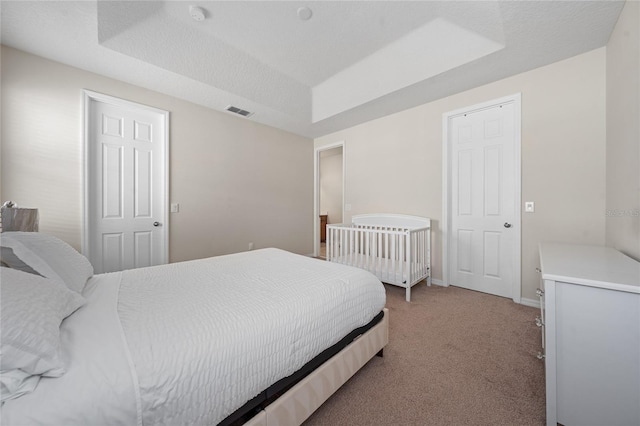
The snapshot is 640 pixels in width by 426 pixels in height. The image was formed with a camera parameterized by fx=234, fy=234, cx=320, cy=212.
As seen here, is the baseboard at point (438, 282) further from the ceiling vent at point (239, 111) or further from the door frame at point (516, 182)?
the ceiling vent at point (239, 111)

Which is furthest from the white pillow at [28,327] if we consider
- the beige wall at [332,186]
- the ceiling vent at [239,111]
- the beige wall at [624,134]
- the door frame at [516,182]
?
the beige wall at [332,186]

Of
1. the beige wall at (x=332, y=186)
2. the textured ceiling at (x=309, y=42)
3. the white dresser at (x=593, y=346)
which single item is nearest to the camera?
the white dresser at (x=593, y=346)

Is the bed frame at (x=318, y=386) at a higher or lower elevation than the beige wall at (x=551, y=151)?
lower

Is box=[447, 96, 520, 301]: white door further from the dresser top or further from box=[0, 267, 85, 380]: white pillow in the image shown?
box=[0, 267, 85, 380]: white pillow

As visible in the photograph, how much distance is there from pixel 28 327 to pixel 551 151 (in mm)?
3707

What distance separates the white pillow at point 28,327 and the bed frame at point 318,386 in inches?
26.8

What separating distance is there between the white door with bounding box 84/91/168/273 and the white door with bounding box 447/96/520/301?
12.4ft

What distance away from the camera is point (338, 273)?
156cm

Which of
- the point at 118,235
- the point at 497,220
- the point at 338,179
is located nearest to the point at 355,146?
the point at 497,220

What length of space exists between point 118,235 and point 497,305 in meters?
4.32

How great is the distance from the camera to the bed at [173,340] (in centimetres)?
62

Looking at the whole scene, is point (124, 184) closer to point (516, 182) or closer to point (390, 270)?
point (390, 270)

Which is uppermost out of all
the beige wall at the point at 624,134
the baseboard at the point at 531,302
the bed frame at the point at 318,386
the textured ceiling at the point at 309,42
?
the textured ceiling at the point at 309,42

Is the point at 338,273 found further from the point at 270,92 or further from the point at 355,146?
the point at 355,146
